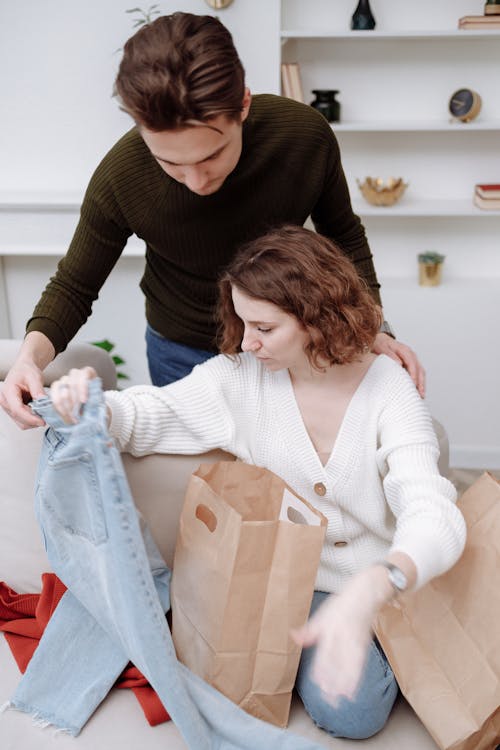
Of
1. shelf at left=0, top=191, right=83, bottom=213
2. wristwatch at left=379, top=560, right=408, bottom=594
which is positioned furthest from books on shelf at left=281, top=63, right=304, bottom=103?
wristwatch at left=379, top=560, right=408, bottom=594

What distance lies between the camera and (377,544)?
1.38 metres

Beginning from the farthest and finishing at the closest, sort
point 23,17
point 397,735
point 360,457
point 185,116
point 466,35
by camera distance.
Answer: point 23,17
point 466,35
point 360,457
point 397,735
point 185,116

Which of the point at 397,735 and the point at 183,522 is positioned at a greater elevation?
the point at 183,522

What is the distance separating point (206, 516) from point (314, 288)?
1.37ft

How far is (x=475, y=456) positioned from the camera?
3123 millimetres

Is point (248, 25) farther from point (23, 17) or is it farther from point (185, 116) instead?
point (185, 116)

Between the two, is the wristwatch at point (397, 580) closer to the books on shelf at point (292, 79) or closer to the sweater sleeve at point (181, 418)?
the sweater sleeve at point (181, 418)

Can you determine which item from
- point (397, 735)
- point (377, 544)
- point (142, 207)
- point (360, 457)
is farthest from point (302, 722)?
point (142, 207)

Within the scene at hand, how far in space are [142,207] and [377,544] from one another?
0.74m

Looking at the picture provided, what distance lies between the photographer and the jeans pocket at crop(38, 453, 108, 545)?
3.66ft

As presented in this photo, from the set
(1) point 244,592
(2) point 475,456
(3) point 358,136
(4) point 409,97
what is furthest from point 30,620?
(4) point 409,97

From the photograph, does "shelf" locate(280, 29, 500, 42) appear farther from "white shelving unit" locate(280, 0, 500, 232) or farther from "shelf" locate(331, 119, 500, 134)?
"shelf" locate(331, 119, 500, 134)

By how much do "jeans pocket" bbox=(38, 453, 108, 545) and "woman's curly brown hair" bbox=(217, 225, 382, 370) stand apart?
1.33 ft

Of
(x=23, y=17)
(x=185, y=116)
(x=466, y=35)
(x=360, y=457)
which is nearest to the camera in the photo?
(x=185, y=116)
